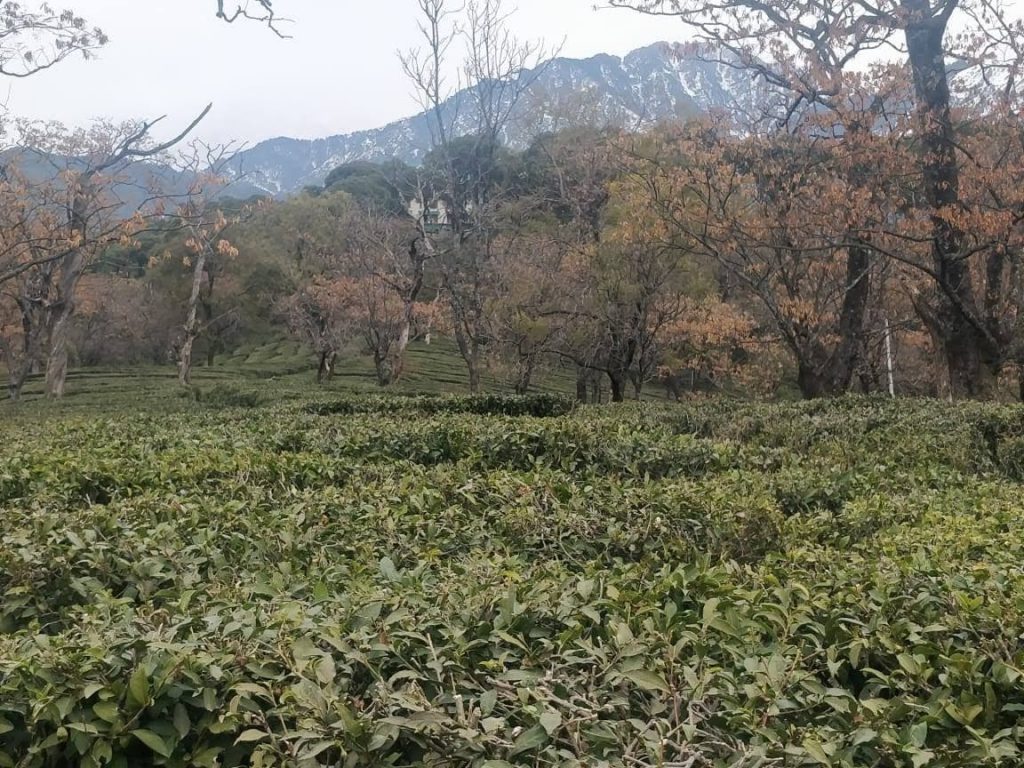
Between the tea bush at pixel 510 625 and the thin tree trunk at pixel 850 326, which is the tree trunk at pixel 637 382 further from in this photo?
the tea bush at pixel 510 625

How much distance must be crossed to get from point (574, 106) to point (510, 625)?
38.0 metres

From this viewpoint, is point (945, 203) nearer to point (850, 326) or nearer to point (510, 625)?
point (850, 326)

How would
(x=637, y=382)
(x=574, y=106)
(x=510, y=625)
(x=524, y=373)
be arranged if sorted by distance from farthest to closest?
1. (x=574, y=106)
2. (x=524, y=373)
3. (x=637, y=382)
4. (x=510, y=625)

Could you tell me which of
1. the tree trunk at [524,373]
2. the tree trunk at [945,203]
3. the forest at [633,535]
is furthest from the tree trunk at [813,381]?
the tree trunk at [524,373]

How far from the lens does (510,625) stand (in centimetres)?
201

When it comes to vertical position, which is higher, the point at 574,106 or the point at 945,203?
the point at 574,106

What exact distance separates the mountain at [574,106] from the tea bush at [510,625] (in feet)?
34.6

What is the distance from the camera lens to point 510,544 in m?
3.38

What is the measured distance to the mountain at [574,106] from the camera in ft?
55.6

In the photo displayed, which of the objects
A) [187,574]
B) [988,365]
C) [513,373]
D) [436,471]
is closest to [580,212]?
[513,373]

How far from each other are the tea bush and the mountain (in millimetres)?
10554

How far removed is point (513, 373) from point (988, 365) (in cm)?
1047

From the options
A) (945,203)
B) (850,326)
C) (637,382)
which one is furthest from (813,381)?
(637,382)

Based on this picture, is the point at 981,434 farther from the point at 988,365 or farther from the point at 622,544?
the point at 988,365
